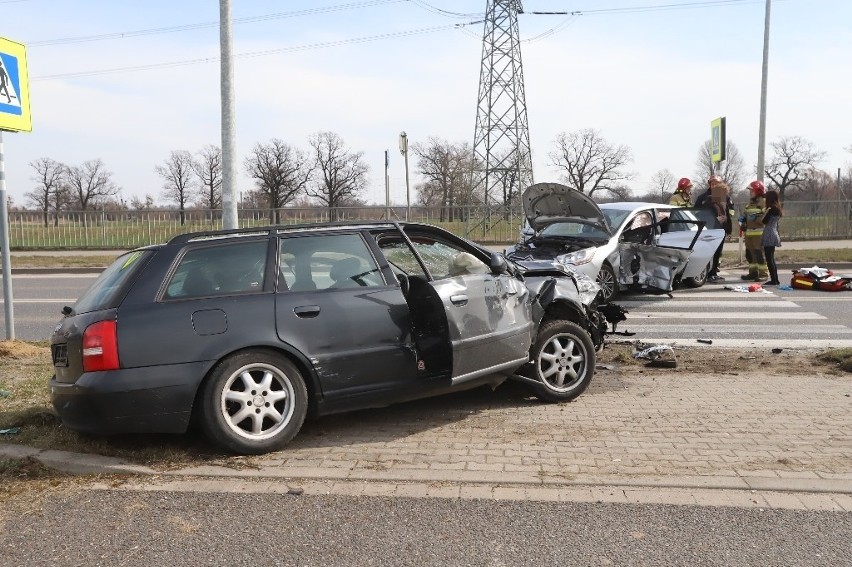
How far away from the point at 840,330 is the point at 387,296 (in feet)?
23.6

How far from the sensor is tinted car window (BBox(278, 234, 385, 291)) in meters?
4.89

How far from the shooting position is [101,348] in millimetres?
4289

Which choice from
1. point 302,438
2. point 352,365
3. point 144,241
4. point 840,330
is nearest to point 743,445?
point 352,365

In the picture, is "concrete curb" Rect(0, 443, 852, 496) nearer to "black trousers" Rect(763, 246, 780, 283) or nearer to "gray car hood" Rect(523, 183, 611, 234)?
"gray car hood" Rect(523, 183, 611, 234)

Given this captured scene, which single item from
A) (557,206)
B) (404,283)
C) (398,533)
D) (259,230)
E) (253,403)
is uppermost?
(557,206)

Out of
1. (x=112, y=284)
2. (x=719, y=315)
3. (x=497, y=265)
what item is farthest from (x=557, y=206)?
(x=112, y=284)

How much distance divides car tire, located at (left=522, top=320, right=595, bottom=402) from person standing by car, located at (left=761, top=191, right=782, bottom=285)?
9.30 metres

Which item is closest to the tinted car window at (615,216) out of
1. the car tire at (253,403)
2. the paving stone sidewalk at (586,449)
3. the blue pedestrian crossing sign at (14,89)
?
the paving stone sidewalk at (586,449)

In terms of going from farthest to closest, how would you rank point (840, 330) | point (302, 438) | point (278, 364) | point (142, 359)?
point (840, 330), point (302, 438), point (278, 364), point (142, 359)

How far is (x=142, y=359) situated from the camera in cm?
432

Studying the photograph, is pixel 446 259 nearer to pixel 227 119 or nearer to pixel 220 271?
pixel 220 271

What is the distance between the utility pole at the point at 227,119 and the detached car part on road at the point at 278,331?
508cm

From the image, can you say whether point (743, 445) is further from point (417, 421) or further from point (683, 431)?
point (417, 421)

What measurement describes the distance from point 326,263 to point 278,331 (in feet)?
2.19
